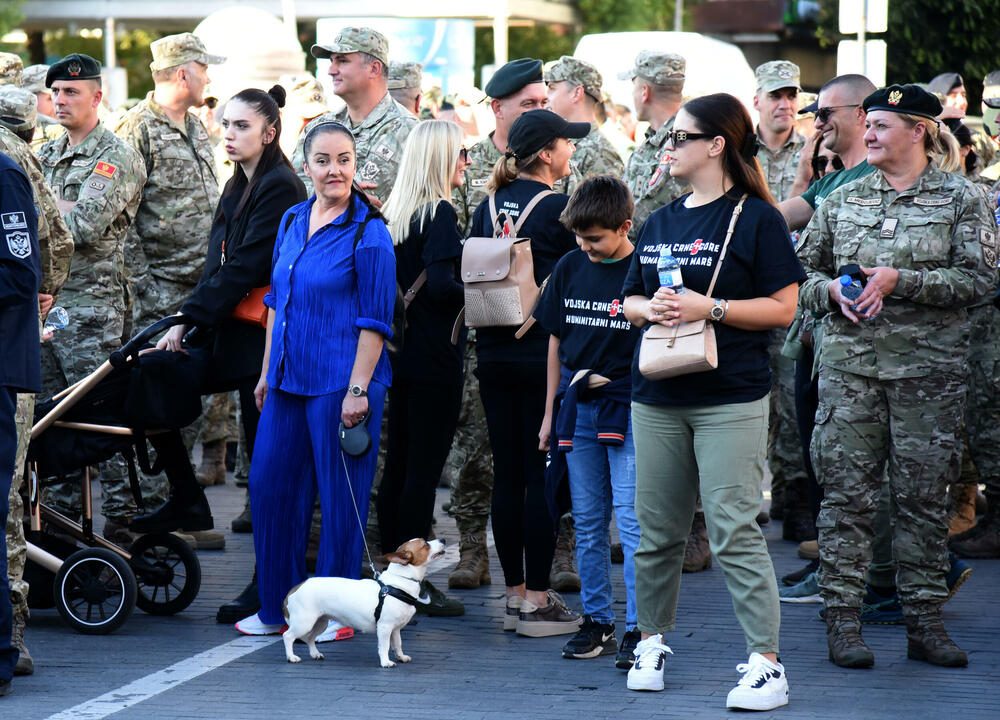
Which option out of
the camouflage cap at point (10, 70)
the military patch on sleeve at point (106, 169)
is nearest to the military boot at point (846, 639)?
the military patch on sleeve at point (106, 169)

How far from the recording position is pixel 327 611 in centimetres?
605

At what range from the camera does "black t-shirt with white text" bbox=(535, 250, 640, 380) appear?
19.6 ft

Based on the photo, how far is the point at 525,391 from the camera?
657 cm

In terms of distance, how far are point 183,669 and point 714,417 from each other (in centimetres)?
239

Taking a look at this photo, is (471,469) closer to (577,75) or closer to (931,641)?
(931,641)

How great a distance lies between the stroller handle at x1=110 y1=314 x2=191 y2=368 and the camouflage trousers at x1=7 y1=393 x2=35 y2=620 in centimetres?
66

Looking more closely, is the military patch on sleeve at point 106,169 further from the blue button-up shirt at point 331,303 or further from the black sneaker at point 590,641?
the black sneaker at point 590,641

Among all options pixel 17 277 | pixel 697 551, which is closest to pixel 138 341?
pixel 17 277

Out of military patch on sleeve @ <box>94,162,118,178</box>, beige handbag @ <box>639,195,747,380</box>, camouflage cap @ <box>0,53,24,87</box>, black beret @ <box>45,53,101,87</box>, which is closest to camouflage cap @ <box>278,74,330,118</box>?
camouflage cap @ <box>0,53,24,87</box>

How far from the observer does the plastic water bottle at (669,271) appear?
5254 mm

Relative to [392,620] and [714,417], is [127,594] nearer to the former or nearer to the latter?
[392,620]

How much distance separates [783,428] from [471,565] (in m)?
2.23

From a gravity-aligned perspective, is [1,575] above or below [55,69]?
below

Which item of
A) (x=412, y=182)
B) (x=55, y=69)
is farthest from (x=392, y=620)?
(x=55, y=69)
